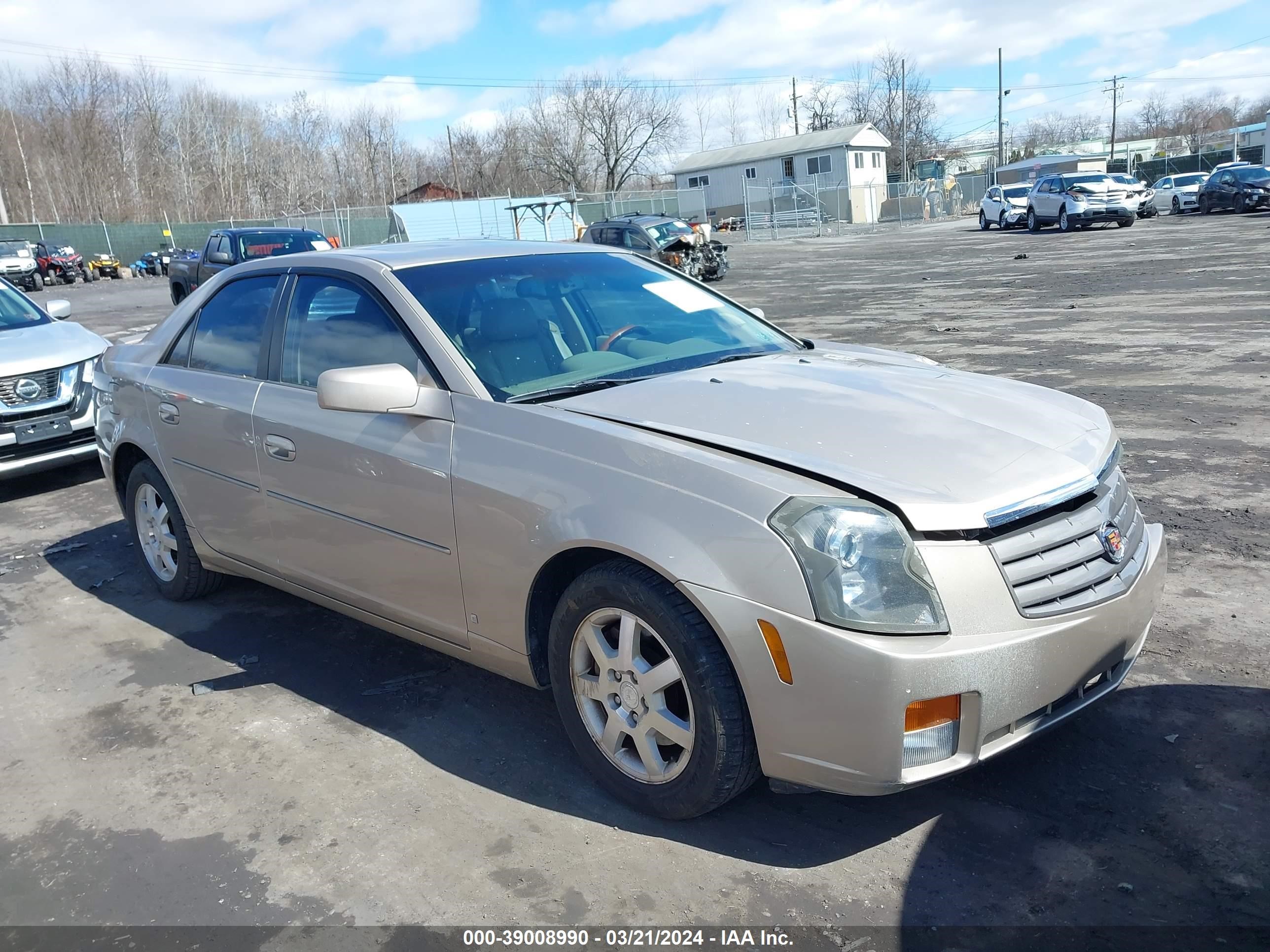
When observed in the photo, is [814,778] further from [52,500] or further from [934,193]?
[934,193]

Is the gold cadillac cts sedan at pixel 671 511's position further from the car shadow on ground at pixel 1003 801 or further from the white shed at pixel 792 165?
the white shed at pixel 792 165

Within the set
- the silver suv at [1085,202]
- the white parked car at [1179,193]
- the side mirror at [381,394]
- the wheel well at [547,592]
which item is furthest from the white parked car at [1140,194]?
the wheel well at [547,592]

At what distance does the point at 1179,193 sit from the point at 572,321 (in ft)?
132

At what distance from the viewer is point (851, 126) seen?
228ft

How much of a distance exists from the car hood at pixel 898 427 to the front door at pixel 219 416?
1.68m

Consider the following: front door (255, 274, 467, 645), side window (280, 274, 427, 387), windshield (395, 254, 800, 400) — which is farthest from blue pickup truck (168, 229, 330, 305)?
windshield (395, 254, 800, 400)

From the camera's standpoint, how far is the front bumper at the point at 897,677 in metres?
2.45

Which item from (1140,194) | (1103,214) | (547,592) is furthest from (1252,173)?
(547,592)

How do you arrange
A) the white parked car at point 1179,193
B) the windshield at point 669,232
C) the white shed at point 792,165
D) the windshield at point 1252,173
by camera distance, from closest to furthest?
the windshield at point 669,232 → the windshield at point 1252,173 → the white parked car at point 1179,193 → the white shed at point 792,165

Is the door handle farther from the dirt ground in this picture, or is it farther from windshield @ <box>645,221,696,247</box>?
windshield @ <box>645,221,696,247</box>

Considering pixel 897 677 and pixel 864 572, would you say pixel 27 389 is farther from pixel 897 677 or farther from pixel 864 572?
pixel 897 677

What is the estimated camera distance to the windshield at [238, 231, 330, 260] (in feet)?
56.6

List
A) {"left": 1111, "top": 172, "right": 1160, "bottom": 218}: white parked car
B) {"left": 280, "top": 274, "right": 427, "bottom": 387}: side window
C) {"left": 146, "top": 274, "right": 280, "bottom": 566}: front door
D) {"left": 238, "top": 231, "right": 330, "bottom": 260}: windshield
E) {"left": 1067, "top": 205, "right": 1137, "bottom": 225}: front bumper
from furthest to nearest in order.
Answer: {"left": 1111, "top": 172, "right": 1160, "bottom": 218}: white parked car < {"left": 1067, "top": 205, "right": 1137, "bottom": 225}: front bumper < {"left": 238, "top": 231, "right": 330, "bottom": 260}: windshield < {"left": 146, "top": 274, "right": 280, "bottom": 566}: front door < {"left": 280, "top": 274, "right": 427, "bottom": 387}: side window

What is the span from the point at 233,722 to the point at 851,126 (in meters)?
72.1
